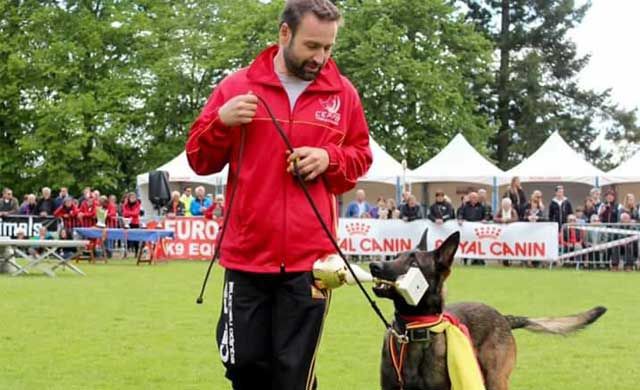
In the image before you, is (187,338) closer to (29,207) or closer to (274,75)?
(274,75)

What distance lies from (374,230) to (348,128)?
64.8 feet

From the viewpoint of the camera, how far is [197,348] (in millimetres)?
9086

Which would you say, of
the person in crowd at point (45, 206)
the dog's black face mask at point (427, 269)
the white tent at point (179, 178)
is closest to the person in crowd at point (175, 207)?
the person in crowd at point (45, 206)

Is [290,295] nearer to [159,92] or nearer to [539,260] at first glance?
[539,260]

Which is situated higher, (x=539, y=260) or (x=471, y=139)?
(x=471, y=139)

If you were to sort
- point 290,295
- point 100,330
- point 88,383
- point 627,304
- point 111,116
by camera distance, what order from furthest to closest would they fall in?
point 111,116 < point 627,304 < point 100,330 < point 88,383 < point 290,295

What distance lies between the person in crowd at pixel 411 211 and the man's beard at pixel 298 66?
64.4 ft

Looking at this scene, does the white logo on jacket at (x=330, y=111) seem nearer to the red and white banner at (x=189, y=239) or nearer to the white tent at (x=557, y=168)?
the red and white banner at (x=189, y=239)

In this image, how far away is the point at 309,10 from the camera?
13.0ft

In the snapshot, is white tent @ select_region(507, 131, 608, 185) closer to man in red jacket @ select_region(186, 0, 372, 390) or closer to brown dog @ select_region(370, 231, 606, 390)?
brown dog @ select_region(370, 231, 606, 390)

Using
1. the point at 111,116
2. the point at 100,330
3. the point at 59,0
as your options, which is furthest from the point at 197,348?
the point at 59,0

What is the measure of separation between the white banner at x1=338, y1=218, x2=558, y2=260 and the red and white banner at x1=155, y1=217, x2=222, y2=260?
3.50 m

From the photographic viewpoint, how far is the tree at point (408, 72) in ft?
143

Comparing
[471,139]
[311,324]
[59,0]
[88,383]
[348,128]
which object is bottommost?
[88,383]
